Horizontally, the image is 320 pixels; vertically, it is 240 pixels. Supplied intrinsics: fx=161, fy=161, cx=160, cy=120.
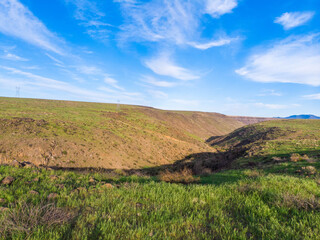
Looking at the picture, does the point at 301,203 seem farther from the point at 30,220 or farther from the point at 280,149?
the point at 280,149

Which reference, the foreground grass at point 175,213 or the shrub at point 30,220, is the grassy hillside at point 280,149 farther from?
the shrub at point 30,220

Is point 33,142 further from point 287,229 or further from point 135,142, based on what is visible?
point 287,229

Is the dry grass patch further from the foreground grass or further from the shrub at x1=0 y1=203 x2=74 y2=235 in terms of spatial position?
the shrub at x1=0 y1=203 x2=74 y2=235

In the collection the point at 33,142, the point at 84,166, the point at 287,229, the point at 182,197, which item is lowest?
the point at 84,166

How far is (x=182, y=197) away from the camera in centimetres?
428

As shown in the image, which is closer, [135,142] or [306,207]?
[306,207]

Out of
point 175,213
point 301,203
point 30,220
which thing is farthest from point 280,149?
point 30,220

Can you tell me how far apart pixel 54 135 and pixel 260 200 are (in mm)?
25950

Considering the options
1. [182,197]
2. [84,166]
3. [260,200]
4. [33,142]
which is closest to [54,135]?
[33,142]

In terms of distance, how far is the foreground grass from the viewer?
258 centimetres

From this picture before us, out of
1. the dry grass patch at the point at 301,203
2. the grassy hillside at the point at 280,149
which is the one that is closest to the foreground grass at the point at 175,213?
the dry grass patch at the point at 301,203

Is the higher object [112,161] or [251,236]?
[251,236]

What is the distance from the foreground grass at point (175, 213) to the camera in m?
2.58

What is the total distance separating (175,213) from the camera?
3.37 m
